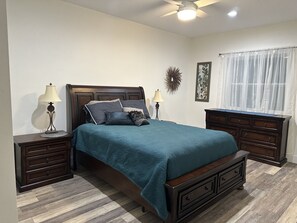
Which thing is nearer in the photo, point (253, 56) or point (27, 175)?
point (27, 175)

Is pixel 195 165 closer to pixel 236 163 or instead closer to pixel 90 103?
pixel 236 163

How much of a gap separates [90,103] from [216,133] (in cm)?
208

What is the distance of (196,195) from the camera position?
217 centimetres

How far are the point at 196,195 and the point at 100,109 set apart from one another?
2.05m

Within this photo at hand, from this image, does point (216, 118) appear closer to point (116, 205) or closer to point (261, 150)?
point (261, 150)

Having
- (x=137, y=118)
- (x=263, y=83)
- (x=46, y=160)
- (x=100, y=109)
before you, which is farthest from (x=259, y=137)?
(x=46, y=160)

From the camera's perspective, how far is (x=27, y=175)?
2.73 metres

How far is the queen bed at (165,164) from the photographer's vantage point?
198 cm

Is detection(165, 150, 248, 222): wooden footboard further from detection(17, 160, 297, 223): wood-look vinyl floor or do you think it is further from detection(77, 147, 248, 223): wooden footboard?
detection(17, 160, 297, 223): wood-look vinyl floor

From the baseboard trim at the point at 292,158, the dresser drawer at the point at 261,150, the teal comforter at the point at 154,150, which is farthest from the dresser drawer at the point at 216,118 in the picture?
the teal comforter at the point at 154,150

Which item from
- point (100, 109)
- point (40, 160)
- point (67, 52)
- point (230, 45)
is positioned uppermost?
point (230, 45)

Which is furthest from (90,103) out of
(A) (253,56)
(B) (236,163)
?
(A) (253,56)

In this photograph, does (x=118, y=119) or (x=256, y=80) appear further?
(x=256, y=80)

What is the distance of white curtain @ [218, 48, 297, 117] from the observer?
13.1 feet
